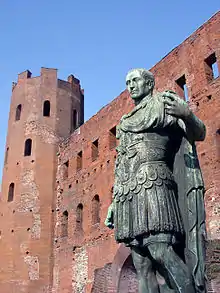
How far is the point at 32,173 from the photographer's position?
68.5ft

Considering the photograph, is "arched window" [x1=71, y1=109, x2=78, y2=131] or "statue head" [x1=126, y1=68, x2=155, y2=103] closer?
"statue head" [x1=126, y1=68, x2=155, y2=103]

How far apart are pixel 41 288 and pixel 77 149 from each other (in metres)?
6.40

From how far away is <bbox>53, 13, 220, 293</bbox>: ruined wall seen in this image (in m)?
12.4

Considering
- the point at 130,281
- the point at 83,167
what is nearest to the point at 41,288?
the point at 83,167

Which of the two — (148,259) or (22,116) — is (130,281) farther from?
(22,116)

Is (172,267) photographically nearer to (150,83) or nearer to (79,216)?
(150,83)

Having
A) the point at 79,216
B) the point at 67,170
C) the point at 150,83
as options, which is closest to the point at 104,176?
the point at 79,216

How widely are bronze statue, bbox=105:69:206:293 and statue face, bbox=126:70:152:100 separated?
15cm

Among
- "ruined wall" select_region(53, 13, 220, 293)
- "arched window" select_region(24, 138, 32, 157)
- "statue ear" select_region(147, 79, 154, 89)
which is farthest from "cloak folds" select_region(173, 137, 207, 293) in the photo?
"arched window" select_region(24, 138, 32, 157)

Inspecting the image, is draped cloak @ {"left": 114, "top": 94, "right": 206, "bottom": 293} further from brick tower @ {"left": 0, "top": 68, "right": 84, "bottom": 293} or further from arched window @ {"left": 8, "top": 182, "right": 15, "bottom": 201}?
arched window @ {"left": 8, "top": 182, "right": 15, "bottom": 201}

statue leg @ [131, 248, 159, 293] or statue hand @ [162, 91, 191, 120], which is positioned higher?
statue hand @ [162, 91, 191, 120]

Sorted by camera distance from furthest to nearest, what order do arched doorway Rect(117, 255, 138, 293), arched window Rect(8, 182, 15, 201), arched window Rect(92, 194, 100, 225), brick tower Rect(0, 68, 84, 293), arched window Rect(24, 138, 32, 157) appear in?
arched window Rect(24, 138, 32, 157) < arched window Rect(8, 182, 15, 201) < brick tower Rect(0, 68, 84, 293) < arched window Rect(92, 194, 100, 225) < arched doorway Rect(117, 255, 138, 293)

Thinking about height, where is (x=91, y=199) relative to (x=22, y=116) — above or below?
below

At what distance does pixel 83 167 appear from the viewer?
65.3 ft
